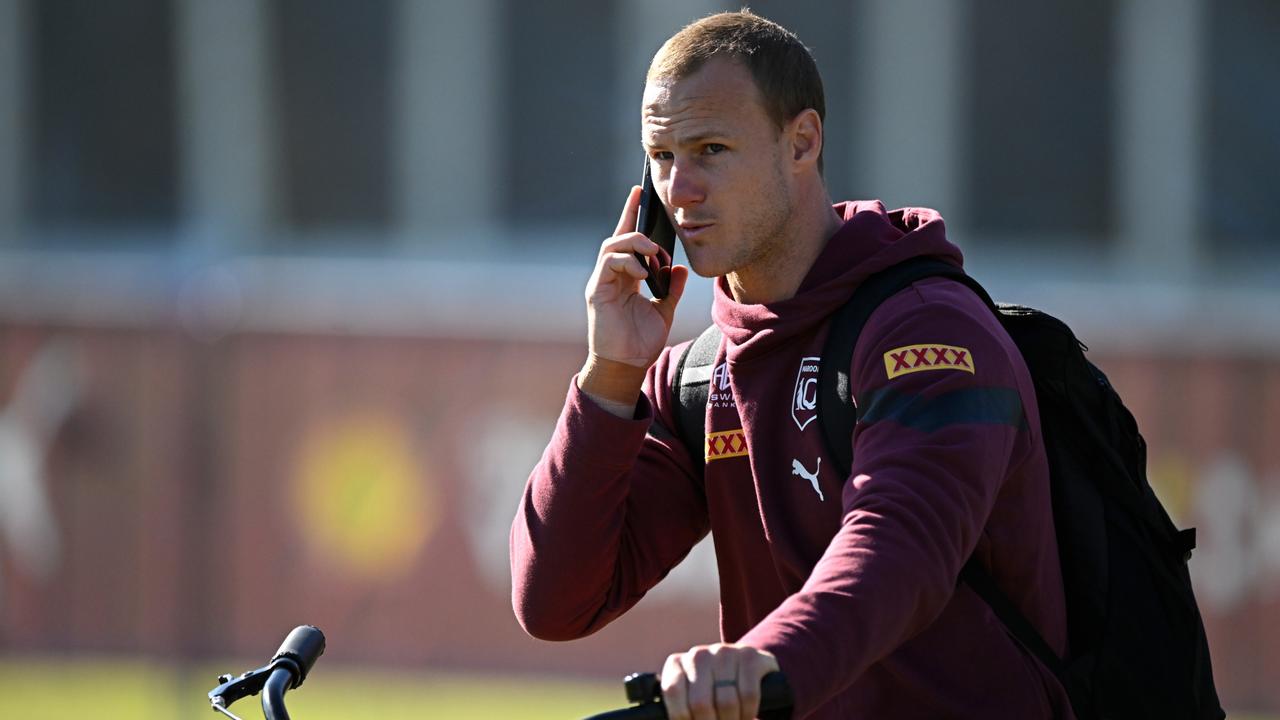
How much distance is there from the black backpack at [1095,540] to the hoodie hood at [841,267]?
3 cm

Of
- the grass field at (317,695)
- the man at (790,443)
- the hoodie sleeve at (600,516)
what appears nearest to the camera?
the man at (790,443)

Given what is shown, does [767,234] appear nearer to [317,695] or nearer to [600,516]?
[600,516]

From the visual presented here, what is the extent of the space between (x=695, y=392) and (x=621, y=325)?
0.84ft

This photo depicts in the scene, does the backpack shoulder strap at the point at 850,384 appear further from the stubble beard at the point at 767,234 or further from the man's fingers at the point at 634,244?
the man's fingers at the point at 634,244

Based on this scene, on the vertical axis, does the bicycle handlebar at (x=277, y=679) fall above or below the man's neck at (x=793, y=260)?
below

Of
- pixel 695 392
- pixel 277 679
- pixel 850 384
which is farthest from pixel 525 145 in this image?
pixel 277 679

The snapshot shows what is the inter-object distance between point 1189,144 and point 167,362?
7512 mm

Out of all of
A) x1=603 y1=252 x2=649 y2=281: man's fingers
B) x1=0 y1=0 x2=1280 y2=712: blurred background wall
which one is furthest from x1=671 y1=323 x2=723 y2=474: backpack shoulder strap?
x1=0 y1=0 x2=1280 y2=712: blurred background wall

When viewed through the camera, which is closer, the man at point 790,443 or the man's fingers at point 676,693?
the man's fingers at point 676,693

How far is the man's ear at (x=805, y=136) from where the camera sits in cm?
354

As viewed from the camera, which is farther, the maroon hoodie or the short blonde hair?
the short blonde hair

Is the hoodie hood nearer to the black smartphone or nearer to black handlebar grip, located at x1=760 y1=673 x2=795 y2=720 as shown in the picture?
the black smartphone

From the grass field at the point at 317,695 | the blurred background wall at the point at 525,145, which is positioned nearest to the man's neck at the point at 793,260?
the grass field at the point at 317,695

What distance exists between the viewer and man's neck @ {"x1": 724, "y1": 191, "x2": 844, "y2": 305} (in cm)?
356
